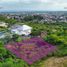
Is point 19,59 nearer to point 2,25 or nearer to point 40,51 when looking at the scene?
point 40,51

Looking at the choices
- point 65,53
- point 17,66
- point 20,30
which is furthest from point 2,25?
point 17,66

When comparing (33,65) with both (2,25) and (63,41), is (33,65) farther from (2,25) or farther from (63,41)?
(2,25)

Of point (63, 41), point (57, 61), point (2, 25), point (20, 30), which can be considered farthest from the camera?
point (2, 25)

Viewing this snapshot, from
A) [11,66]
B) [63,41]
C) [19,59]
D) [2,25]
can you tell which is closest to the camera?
[11,66]

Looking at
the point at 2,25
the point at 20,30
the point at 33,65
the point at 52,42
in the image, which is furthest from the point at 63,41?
the point at 2,25

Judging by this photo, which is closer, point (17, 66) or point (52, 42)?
point (17, 66)

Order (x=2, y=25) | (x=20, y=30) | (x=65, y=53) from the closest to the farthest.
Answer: (x=65, y=53), (x=20, y=30), (x=2, y=25)
